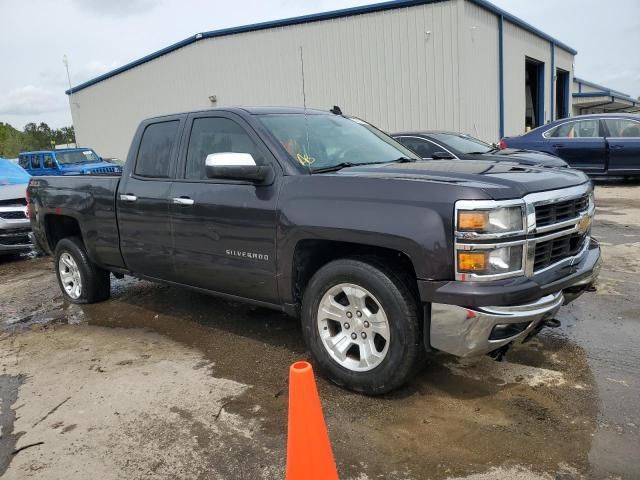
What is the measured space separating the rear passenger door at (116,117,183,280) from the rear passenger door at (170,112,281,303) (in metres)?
0.14

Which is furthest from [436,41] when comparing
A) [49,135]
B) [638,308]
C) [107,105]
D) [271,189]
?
[49,135]

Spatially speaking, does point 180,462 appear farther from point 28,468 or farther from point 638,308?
point 638,308

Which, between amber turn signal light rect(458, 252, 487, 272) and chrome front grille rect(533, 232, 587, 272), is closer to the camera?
amber turn signal light rect(458, 252, 487, 272)

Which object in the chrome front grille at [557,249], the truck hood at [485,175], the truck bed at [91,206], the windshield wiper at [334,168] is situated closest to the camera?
the truck hood at [485,175]

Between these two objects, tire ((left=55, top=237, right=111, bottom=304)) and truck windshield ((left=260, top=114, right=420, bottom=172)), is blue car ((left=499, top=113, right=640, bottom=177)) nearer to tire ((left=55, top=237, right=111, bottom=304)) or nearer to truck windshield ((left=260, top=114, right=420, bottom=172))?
truck windshield ((left=260, top=114, right=420, bottom=172))

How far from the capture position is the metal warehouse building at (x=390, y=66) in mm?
17469

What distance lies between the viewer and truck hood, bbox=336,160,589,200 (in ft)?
9.89

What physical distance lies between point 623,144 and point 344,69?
10.4 meters

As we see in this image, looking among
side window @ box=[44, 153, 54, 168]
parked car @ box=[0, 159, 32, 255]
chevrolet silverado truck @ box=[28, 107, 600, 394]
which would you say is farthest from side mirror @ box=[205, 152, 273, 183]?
side window @ box=[44, 153, 54, 168]

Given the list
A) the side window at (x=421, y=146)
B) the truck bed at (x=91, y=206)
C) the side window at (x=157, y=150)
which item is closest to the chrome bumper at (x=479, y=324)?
the side window at (x=157, y=150)

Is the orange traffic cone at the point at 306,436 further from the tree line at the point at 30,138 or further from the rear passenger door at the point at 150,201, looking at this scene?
the tree line at the point at 30,138

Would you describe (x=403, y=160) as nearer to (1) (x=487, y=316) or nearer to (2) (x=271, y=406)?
(1) (x=487, y=316)

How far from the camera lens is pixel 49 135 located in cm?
8131

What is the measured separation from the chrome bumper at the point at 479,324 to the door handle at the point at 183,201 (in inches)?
84.5
